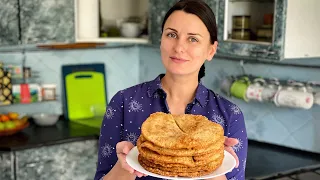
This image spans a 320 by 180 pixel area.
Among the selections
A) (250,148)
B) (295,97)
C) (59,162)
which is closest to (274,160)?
(250,148)

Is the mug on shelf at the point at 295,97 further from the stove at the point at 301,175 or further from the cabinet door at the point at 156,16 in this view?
the cabinet door at the point at 156,16

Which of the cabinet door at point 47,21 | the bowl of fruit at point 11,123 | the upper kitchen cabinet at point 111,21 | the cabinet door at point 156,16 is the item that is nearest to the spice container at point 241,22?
the cabinet door at point 156,16

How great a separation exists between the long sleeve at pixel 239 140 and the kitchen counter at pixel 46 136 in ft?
5.02

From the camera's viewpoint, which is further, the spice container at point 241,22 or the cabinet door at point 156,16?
the cabinet door at point 156,16

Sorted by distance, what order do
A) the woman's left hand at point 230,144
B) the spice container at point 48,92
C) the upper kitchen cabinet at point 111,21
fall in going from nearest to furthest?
the woman's left hand at point 230,144, the upper kitchen cabinet at point 111,21, the spice container at point 48,92

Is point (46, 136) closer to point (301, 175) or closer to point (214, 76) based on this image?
point (214, 76)

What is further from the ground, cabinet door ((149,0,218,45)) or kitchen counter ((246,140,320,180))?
cabinet door ((149,0,218,45))

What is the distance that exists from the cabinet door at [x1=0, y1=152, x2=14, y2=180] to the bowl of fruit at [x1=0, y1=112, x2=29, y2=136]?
258 millimetres

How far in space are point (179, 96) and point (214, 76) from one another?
1.62 m

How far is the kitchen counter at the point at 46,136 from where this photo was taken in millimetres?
2795

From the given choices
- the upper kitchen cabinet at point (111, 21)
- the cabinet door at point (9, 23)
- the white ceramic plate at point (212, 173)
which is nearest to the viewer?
the white ceramic plate at point (212, 173)

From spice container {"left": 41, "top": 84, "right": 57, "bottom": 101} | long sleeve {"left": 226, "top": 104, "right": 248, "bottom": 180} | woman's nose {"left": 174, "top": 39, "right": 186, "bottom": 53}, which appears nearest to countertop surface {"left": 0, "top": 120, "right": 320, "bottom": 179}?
spice container {"left": 41, "top": 84, "right": 57, "bottom": 101}

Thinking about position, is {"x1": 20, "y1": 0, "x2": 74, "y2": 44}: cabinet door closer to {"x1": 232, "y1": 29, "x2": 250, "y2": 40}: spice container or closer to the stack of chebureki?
{"x1": 232, "y1": 29, "x2": 250, "y2": 40}: spice container

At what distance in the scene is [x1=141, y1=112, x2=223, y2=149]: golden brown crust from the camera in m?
1.26
